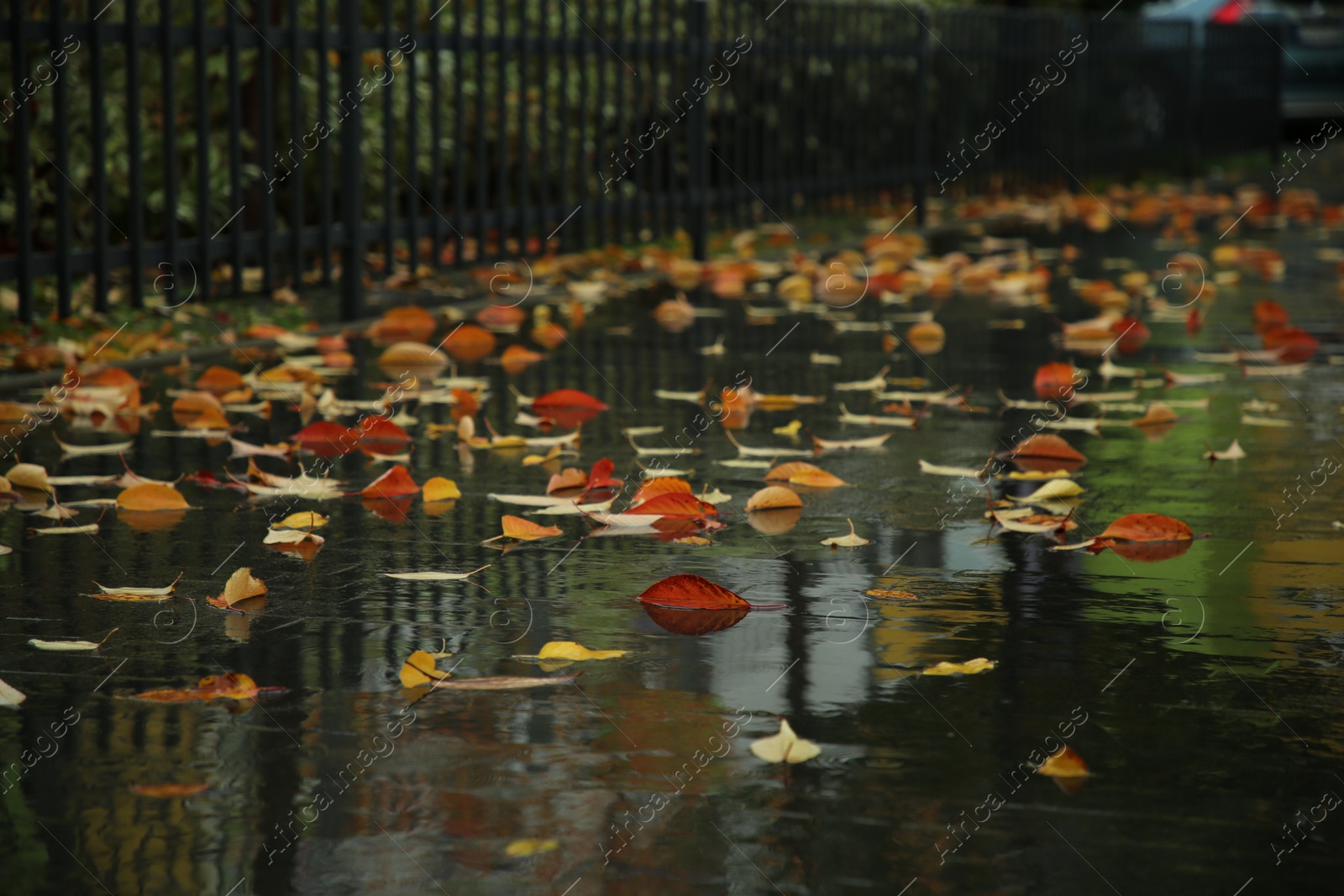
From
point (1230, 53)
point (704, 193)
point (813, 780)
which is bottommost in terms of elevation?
point (813, 780)

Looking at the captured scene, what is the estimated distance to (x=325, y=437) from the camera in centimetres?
550

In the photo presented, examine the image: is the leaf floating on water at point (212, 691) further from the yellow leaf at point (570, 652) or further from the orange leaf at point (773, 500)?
the orange leaf at point (773, 500)

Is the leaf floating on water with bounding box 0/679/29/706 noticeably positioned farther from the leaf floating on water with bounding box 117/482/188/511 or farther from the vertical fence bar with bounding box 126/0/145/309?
the vertical fence bar with bounding box 126/0/145/309

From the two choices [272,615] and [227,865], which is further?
[272,615]

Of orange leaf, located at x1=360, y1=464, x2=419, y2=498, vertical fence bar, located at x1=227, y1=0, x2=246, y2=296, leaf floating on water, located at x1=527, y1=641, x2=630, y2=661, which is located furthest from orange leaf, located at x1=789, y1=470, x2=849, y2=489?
vertical fence bar, located at x1=227, y1=0, x2=246, y2=296

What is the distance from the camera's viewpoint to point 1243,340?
806cm

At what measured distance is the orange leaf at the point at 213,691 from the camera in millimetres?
3053

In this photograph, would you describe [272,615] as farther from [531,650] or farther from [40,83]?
[40,83]

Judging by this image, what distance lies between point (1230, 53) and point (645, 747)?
70.8ft

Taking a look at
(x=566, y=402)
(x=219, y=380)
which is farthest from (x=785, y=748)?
(x=219, y=380)

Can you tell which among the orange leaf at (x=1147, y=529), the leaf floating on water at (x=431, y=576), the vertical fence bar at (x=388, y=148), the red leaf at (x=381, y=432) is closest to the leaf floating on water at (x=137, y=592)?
the leaf floating on water at (x=431, y=576)

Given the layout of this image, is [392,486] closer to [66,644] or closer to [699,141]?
[66,644]

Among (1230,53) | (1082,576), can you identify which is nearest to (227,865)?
(1082,576)

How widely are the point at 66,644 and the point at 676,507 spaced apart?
1.56 m
